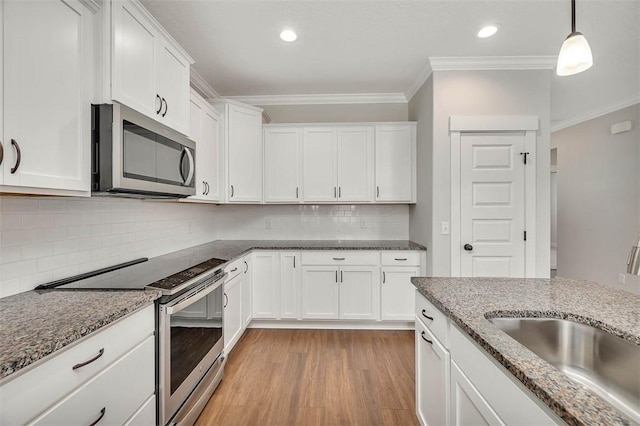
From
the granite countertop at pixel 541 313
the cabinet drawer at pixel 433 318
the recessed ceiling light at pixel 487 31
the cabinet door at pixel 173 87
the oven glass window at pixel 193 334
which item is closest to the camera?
the granite countertop at pixel 541 313

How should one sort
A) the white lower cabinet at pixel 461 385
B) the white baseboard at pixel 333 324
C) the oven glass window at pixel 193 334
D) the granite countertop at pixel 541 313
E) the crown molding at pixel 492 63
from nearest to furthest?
1. the granite countertop at pixel 541 313
2. the white lower cabinet at pixel 461 385
3. the oven glass window at pixel 193 334
4. the crown molding at pixel 492 63
5. the white baseboard at pixel 333 324

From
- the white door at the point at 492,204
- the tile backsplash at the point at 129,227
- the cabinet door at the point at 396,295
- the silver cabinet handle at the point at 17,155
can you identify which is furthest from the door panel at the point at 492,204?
the silver cabinet handle at the point at 17,155

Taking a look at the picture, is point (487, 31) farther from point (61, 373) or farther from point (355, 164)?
point (61, 373)

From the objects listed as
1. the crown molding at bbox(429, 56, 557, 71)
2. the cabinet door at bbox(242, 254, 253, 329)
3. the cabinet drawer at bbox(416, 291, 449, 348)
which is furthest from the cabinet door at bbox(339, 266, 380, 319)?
the crown molding at bbox(429, 56, 557, 71)

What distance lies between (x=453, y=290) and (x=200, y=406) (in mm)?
1681

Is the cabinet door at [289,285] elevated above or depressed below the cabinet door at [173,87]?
below

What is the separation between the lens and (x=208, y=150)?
2814 mm

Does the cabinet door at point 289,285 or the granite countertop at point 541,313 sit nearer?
the granite countertop at point 541,313

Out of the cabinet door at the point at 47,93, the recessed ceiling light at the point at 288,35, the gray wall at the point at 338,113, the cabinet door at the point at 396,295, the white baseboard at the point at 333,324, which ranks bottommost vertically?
the white baseboard at the point at 333,324

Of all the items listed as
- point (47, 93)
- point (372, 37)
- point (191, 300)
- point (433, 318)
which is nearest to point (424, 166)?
point (372, 37)

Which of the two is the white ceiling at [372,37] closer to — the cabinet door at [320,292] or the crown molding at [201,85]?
the crown molding at [201,85]

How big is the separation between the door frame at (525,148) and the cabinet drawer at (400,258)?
1.26ft

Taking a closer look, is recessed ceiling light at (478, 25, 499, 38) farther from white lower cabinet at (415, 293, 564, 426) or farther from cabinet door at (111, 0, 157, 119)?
cabinet door at (111, 0, 157, 119)

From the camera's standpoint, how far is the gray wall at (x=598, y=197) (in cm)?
371
